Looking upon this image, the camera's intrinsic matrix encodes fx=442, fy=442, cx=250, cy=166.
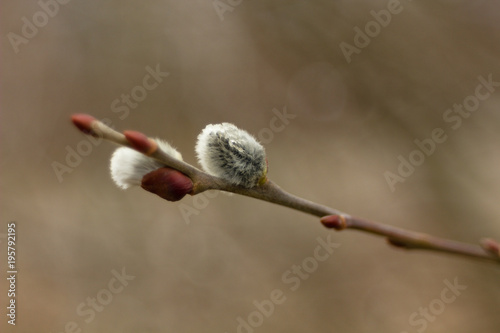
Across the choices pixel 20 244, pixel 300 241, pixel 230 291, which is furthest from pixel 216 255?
pixel 20 244

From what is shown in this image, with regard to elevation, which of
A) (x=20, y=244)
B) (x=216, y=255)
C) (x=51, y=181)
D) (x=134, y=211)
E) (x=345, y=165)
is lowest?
(x=20, y=244)

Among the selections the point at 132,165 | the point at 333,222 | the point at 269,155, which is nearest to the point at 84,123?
the point at 132,165

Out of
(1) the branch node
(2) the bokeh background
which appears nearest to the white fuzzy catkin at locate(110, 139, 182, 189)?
(1) the branch node

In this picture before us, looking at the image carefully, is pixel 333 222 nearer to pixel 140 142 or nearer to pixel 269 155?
pixel 140 142

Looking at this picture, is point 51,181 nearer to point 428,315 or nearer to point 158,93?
point 158,93

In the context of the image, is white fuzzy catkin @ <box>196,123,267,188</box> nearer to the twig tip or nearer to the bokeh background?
the twig tip

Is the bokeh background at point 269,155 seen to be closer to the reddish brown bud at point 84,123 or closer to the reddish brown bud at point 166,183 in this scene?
the reddish brown bud at point 166,183
